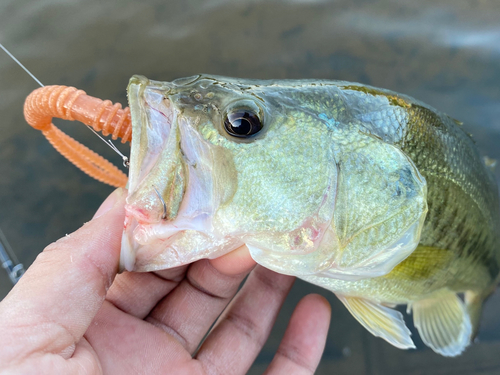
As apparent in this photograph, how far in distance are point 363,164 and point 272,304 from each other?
1008mm

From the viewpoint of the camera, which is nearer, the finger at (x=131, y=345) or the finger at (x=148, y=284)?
the finger at (x=131, y=345)

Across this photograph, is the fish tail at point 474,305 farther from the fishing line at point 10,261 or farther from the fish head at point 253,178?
the fishing line at point 10,261

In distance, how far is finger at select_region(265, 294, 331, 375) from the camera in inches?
67.0

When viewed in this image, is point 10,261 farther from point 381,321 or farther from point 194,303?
point 381,321

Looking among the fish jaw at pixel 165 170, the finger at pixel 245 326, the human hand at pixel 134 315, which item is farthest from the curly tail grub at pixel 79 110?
the finger at pixel 245 326

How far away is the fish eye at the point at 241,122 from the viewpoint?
1.01 meters

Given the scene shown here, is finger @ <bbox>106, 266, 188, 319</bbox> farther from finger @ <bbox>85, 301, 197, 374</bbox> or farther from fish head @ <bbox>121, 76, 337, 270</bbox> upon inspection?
fish head @ <bbox>121, 76, 337, 270</bbox>

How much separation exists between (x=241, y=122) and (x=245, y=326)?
114 centimetres

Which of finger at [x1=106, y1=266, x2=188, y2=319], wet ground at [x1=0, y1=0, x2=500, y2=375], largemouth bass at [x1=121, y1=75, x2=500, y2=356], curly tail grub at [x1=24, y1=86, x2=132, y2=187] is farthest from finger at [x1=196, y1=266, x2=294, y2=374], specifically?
curly tail grub at [x1=24, y1=86, x2=132, y2=187]

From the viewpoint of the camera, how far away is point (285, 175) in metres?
1.05

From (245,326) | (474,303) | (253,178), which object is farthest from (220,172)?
(474,303)

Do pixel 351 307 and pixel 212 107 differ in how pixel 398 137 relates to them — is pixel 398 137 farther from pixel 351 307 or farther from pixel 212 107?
pixel 351 307

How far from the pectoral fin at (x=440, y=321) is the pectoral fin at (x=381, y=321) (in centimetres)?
38

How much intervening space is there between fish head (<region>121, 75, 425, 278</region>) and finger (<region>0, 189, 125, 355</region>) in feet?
0.27
